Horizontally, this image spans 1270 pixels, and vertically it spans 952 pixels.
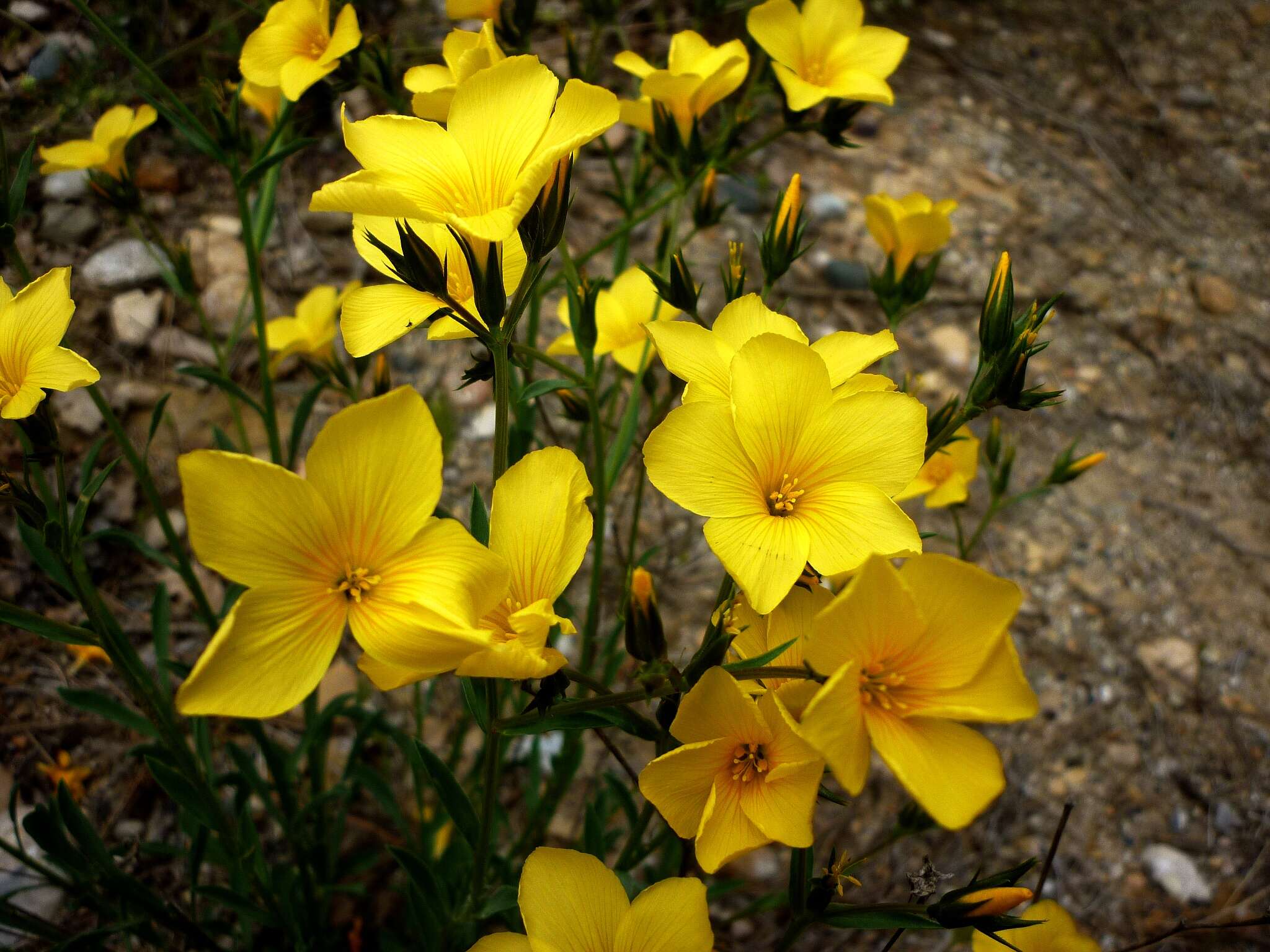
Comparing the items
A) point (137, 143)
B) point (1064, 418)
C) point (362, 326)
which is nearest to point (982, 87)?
point (1064, 418)

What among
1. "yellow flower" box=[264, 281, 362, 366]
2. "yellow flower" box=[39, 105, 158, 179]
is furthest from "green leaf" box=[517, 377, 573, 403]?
"yellow flower" box=[39, 105, 158, 179]

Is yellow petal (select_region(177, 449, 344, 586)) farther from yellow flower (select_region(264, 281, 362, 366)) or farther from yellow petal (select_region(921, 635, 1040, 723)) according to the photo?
yellow flower (select_region(264, 281, 362, 366))

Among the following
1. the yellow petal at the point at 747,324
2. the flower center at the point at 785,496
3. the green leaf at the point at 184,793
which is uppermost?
the yellow petal at the point at 747,324

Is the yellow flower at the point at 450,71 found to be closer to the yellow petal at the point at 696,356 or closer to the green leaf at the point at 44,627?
the yellow petal at the point at 696,356

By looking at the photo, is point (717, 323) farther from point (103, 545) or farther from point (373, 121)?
point (103, 545)

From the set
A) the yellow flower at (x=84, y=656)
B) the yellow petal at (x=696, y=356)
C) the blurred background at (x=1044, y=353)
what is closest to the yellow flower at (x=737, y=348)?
the yellow petal at (x=696, y=356)

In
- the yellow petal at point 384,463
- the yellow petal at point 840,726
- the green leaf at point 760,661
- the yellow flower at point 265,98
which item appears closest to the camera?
the yellow petal at point 840,726

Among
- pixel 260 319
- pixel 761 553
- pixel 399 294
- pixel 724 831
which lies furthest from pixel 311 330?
pixel 724 831
